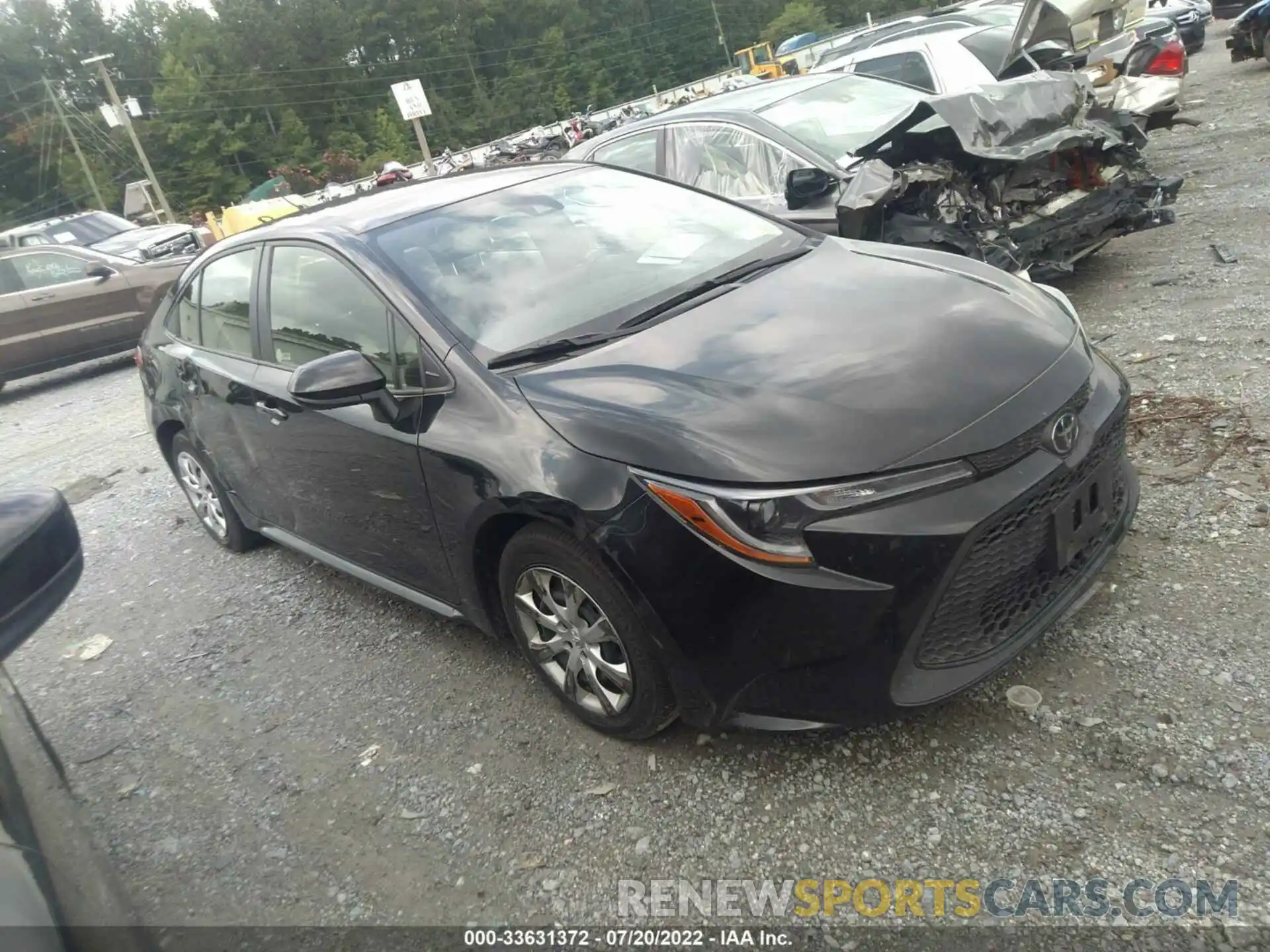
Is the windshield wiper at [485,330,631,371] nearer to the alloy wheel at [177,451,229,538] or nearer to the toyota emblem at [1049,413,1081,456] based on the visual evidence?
the toyota emblem at [1049,413,1081,456]

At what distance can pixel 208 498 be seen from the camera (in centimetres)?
509

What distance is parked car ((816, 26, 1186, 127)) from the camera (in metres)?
7.28

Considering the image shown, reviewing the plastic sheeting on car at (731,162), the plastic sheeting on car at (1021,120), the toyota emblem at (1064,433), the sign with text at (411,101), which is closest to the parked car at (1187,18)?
the plastic sheeting on car at (1021,120)

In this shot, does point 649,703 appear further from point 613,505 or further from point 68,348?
point 68,348

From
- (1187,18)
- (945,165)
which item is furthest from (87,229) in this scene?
(1187,18)

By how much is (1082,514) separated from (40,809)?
8.35 feet

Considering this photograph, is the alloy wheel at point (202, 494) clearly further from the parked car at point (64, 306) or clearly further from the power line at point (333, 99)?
the power line at point (333, 99)

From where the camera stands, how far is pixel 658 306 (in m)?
3.10

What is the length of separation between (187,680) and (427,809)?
1.68m

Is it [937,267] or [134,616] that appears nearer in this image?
[937,267]

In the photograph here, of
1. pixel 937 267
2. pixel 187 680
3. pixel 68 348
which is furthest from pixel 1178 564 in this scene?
pixel 68 348

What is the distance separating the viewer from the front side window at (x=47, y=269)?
430 inches

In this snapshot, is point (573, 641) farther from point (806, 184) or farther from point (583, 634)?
point (806, 184)

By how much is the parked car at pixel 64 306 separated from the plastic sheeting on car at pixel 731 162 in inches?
281
